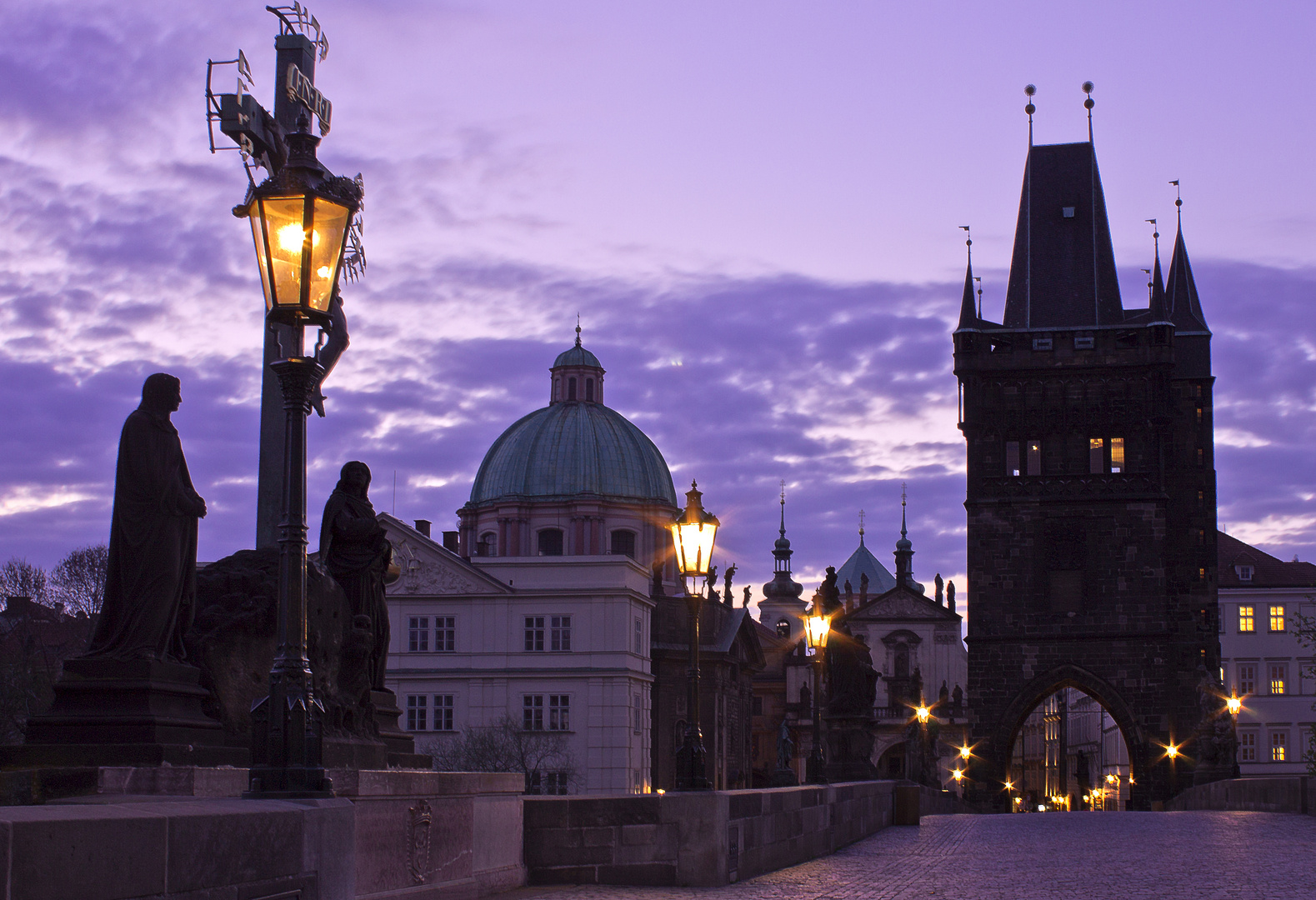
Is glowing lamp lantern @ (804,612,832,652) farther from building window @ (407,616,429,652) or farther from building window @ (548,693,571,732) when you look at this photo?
building window @ (407,616,429,652)

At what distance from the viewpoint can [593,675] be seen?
64.0 meters

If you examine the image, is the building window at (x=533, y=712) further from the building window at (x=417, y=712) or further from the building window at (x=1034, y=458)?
the building window at (x=1034, y=458)

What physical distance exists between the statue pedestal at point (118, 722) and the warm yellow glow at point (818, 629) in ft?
63.3

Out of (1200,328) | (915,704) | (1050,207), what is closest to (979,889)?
(915,704)

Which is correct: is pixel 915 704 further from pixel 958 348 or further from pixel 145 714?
pixel 145 714

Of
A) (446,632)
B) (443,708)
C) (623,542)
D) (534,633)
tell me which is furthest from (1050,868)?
(623,542)

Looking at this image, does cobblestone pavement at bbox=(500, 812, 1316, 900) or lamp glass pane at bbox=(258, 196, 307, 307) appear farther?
cobblestone pavement at bbox=(500, 812, 1316, 900)

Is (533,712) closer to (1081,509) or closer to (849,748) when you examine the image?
(1081,509)

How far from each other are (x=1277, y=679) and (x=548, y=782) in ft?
138

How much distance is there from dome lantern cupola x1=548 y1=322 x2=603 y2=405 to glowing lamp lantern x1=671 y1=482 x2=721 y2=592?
77261 millimetres

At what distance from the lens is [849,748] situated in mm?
32562

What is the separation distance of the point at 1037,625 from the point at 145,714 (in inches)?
2383

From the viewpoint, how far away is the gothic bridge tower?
2584 inches

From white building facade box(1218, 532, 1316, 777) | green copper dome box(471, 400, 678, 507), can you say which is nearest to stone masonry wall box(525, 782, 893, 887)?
white building facade box(1218, 532, 1316, 777)
